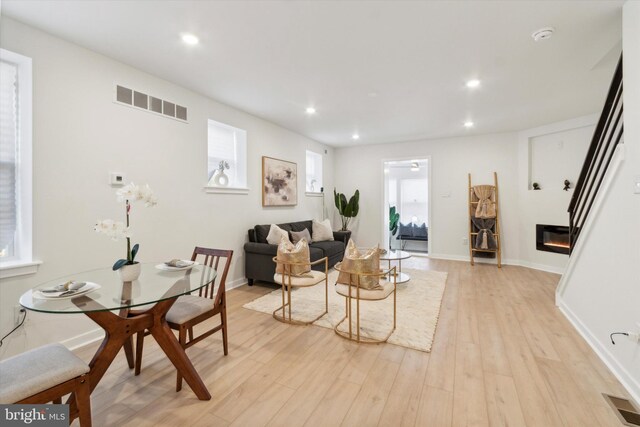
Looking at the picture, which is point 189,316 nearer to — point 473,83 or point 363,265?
point 363,265

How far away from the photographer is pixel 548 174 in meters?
5.14

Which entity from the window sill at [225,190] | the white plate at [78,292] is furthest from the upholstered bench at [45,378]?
the window sill at [225,190]

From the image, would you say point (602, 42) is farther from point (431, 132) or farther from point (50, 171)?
point (50, 171)

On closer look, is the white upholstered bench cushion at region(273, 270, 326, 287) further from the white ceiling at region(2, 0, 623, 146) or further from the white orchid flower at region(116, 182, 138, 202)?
the white ceiling at region(2, 0, 623, 146)

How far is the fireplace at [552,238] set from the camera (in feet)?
15.7

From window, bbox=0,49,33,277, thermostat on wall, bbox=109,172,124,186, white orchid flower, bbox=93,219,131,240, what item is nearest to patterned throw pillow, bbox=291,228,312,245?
thermostat on wall, bbox=109,172,124,186

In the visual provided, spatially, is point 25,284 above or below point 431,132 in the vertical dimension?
below

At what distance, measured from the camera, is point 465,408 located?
170 centimetres

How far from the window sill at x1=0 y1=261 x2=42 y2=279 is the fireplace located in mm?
6813

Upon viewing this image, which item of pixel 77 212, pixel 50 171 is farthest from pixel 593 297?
pixel 50 171

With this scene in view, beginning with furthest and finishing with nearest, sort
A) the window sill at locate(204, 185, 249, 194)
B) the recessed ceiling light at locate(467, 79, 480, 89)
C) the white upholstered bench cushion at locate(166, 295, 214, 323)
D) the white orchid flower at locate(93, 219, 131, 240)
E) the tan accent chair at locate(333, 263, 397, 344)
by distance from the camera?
the window sill at locate(204, 185, 249, 194) → the recessed ceiling light at locate(467, 79, 480, 89) → the tan accent chair at locate(333, 263, 397, 344) → the white upholstered bench cushion at locate(166, 295, 214, 323) → the white orchid flower at locate(93, 219, 131, 240)

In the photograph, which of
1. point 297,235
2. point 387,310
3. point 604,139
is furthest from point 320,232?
point 604,139

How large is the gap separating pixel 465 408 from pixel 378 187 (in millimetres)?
5350

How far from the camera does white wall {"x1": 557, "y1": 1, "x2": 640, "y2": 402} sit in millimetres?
1858
